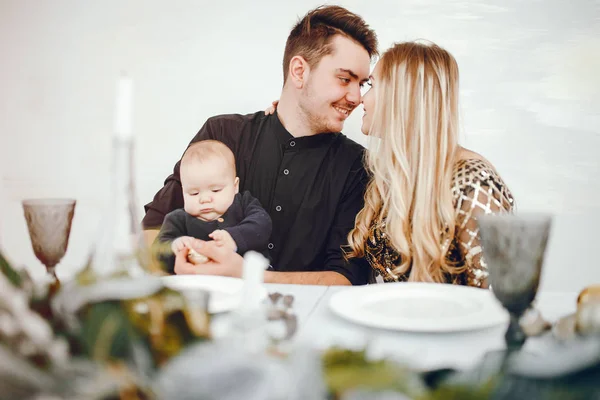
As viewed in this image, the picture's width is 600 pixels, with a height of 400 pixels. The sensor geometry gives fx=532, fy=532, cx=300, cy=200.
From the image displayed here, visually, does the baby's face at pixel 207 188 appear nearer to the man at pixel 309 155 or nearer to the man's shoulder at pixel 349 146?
the man at pixel 309 155

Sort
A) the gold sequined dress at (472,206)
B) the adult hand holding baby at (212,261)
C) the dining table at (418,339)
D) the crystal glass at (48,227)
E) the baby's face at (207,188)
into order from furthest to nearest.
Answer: the baby's face at (207,188) → the adult hand holding baby at (212,261) → the gold sequined dress at (472,206) → the crystal glass at (48,227) → the dining table at (418,339)

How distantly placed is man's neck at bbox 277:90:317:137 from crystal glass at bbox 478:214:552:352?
1317mm

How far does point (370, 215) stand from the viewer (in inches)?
75.9

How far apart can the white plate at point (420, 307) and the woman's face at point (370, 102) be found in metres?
0.88

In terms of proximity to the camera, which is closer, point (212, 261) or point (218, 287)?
point (218, 287)

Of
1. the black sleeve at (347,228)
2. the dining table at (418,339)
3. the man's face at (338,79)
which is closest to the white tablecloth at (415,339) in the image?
the dining table at (418,339)

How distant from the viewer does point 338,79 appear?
6.69ft

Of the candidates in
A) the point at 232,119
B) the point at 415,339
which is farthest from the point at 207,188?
the point at 415,339

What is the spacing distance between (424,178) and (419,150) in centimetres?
10

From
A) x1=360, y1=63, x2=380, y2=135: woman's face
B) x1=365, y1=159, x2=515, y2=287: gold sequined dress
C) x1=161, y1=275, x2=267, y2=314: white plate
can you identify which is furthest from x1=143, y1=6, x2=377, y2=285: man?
x1=161, y1=275, x2=267, y2=314: white plate

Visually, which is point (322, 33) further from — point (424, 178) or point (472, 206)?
point (472, 206)

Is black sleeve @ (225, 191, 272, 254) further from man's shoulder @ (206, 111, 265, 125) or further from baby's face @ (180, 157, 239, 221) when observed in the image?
man's shoulder @ (206, 111, 265, 125)

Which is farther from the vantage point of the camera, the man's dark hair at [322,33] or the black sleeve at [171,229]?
the man's dark hair at [322,33]

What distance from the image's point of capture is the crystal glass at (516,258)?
85 centimetres
